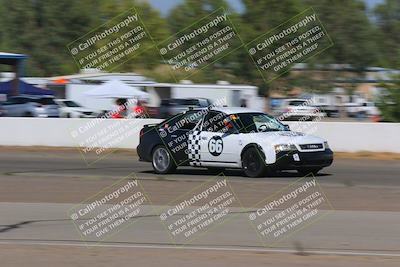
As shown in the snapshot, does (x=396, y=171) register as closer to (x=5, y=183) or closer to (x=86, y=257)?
(x=5, y=183)

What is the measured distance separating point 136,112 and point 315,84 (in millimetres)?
45987

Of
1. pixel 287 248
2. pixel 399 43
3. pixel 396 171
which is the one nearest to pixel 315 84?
pixel 399 43

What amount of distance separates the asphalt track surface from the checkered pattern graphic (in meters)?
0.37

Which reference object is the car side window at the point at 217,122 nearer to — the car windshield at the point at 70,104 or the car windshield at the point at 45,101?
the car windshield at the point at 45,101

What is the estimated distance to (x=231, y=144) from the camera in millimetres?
15297

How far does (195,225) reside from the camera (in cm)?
938

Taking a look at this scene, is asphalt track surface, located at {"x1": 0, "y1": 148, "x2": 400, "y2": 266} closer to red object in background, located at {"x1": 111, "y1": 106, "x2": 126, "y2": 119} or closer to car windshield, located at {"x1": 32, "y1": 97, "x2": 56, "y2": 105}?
red object in background, located at {"x1": 111, "y1": 106, "x2": 126, "y2": 119}
